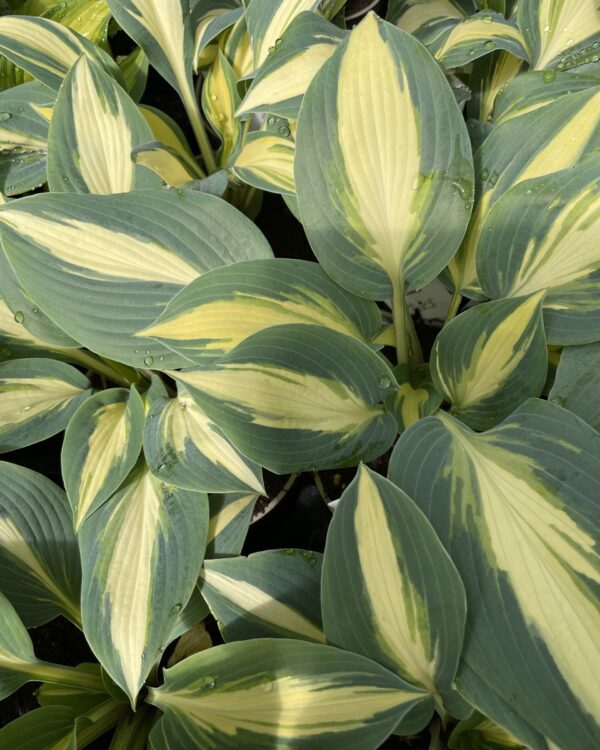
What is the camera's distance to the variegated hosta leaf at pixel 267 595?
74 cm

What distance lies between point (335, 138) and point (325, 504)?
1.90ft

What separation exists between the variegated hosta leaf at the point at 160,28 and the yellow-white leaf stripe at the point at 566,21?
22.1 inches

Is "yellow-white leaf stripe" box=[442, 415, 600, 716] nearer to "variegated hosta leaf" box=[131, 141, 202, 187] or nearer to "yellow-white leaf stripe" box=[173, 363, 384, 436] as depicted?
"yellow-white leaf stripe" box=[173, 363, 384, 436]

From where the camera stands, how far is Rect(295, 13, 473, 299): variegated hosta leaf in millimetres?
701

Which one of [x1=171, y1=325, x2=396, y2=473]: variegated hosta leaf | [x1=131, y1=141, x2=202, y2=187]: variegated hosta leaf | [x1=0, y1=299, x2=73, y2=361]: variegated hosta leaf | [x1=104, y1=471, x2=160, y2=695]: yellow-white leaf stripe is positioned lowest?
[x1=104, y1=471, x2=160, y2=695]: yellow-white leaf stripe

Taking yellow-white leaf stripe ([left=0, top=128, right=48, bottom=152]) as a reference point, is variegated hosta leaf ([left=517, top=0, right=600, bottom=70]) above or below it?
above

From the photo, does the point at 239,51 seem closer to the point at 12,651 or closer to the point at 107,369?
the point at 107,369

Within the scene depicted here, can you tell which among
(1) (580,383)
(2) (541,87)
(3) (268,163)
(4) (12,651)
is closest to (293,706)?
(4) (12,651)

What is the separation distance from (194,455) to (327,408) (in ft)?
0.63

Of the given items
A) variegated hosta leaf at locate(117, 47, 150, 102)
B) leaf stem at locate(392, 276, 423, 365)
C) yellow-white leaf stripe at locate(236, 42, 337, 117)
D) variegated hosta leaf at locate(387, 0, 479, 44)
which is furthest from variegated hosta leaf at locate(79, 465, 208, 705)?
variegated hosta leaf at locate(387, 0, 479, 44)

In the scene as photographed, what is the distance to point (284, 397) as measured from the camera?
0.69 m

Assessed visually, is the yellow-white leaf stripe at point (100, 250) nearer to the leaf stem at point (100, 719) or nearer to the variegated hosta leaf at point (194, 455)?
the variegated hosta leaf at point (194, 455)

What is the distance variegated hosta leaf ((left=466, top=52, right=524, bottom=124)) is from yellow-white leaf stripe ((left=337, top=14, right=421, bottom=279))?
39cm

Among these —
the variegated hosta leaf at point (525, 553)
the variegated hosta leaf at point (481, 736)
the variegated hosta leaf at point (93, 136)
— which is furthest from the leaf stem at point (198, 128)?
the variegated hosta leaf at point (481, 736)
